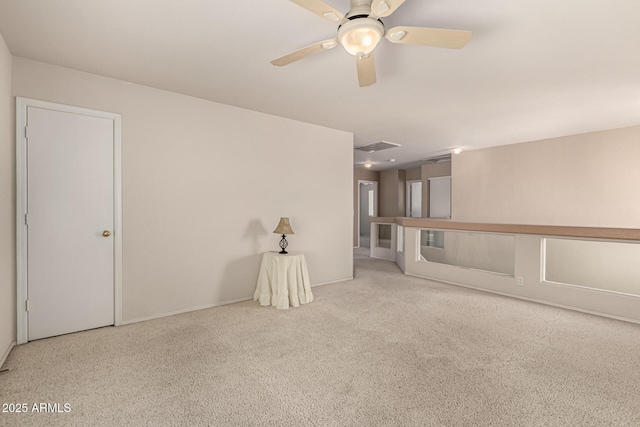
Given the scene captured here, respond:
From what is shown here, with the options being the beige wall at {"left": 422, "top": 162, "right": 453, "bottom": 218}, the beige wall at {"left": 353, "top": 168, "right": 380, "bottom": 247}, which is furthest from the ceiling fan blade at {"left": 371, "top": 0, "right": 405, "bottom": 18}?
the beige wall at {"left": 353, "top": 168, "right": 380, "bottom": 247}

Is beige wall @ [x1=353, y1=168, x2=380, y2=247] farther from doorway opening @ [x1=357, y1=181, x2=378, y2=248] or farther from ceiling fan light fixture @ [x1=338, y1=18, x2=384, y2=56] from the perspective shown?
ceiling fan light fixture @ [x1=338, y1=18, x2=384, y2=56]

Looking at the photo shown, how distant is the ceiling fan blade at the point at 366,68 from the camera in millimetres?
2146

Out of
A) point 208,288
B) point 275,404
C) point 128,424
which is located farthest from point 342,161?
point 128,424

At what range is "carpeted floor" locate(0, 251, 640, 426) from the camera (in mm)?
1794

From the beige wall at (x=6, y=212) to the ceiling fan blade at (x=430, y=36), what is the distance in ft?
9.78

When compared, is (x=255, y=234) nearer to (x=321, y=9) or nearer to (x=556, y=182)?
(x=321, y=9)

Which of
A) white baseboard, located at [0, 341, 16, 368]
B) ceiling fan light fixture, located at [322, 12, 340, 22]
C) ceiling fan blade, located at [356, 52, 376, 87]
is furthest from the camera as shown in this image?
white baseboard, located at [0, 341, 16, 368]

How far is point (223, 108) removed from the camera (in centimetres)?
382

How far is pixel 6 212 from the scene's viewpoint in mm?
2465

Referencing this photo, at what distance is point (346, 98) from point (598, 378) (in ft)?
11.1

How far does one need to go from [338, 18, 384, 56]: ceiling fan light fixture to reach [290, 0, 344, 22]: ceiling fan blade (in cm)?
9

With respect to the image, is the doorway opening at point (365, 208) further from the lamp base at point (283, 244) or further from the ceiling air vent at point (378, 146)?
the lamp base at point (283, 244)

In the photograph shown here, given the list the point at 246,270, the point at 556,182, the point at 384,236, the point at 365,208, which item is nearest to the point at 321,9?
the point at 246,270

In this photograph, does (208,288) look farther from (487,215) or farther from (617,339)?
(487,215)
